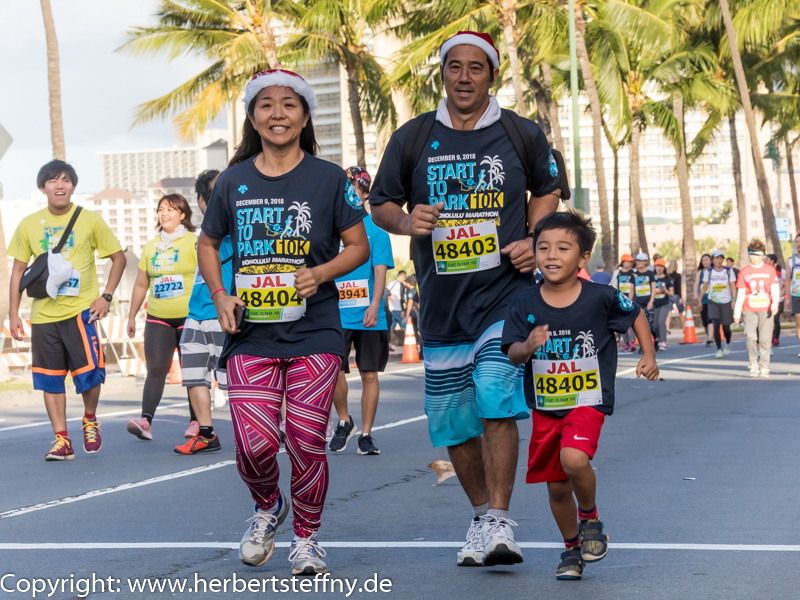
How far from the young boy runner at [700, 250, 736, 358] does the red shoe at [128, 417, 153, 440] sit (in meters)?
13.8

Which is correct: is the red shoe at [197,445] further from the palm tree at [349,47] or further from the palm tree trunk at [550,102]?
the palm tree trunk at [550,102]

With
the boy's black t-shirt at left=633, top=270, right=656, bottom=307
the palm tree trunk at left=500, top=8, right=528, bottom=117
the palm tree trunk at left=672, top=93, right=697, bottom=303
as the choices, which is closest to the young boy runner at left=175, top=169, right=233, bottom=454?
the boy's black t-shirt at left=633, top=270, right=656, bottom=307

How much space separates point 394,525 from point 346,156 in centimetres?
14952

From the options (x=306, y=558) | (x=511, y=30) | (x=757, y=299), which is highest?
(x=511, y=30)

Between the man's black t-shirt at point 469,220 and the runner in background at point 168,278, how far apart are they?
15.7ft

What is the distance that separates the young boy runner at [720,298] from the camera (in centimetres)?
2231

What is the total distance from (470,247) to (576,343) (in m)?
0.63

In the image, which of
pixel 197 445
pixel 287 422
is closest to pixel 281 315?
pixel 287 422

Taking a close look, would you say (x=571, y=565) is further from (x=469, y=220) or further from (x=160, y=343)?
(x=160, y=343)

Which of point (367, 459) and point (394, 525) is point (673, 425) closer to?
point (367, 459)

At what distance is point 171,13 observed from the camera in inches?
1337

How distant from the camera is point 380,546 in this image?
5.79 m

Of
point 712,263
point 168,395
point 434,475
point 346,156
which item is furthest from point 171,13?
point 346,156

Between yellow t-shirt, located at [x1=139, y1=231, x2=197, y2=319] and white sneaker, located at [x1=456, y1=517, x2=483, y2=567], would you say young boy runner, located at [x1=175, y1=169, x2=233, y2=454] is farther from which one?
white sneaker, located at [x1=456, y1=517, x2=483, y2=567]
